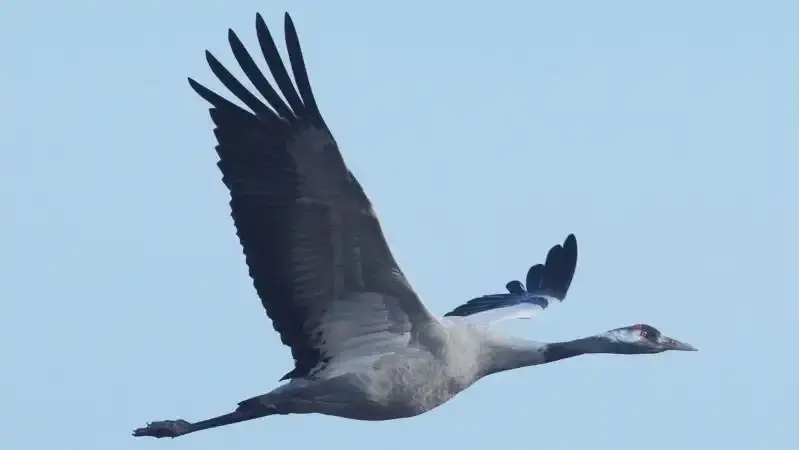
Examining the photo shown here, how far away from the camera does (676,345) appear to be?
1502 centimetres

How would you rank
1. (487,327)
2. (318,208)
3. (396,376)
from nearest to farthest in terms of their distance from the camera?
(318,208)
(396,376)
(487,327)

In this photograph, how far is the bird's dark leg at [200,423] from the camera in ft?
45.2

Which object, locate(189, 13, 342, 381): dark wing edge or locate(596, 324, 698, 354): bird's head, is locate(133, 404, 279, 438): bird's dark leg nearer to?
locate(189, 13, 342, 381): dark wing edge

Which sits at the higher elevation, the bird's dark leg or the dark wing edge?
the dark wing edge

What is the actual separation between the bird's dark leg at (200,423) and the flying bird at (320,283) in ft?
0.04

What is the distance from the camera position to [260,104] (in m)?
12.8

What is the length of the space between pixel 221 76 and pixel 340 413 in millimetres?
3039

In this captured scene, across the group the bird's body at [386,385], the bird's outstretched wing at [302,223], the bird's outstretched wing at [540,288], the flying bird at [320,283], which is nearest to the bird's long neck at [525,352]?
the flying bird at [320,283]

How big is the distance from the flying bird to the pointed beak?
3.01ft

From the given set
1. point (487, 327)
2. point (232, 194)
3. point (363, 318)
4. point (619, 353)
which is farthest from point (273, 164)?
point (619, 353)

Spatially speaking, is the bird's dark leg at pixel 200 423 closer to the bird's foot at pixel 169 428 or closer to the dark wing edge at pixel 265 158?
the bird's foot at pixel 169 428

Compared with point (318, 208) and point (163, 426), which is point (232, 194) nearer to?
point (318, 208)

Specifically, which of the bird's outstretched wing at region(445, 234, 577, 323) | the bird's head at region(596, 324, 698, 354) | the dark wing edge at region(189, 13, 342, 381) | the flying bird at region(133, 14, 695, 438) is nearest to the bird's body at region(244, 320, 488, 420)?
the flying bird at region(133, 14, 695, 438)

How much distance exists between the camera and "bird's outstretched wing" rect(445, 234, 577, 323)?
17.1 metres
